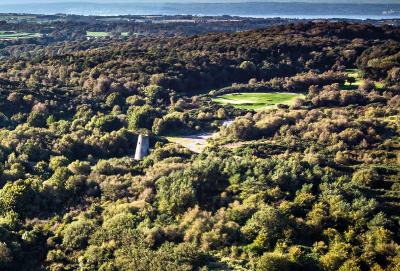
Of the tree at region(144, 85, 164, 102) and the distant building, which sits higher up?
the tree at region(144, 85, 164, 102)

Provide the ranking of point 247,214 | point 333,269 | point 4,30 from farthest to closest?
1. point 4,30
2. point 247,214
3. point 333,269

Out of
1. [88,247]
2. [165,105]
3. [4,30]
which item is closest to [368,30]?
[165,105]

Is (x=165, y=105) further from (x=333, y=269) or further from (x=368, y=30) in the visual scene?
(x=368, y=30)

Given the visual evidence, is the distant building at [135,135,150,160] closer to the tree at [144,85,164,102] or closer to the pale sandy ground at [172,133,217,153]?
the pale sandy ground at [172,133,217,153]

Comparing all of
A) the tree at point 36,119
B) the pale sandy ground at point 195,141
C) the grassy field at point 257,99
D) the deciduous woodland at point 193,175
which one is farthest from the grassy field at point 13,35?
the pale sandy ground at point 195,141

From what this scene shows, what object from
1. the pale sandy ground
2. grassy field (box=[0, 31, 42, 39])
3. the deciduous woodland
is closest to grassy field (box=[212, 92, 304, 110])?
the deciduous woodland

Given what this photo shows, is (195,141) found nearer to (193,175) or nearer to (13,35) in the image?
(193,175)
